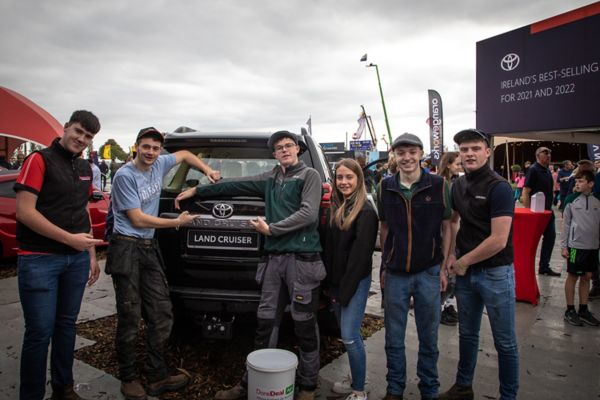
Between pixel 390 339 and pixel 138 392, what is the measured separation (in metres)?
1.80

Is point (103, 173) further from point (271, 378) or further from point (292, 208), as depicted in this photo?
point (271, 378)

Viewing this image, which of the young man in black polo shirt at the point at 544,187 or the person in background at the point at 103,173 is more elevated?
the person in background at the point at 103,173

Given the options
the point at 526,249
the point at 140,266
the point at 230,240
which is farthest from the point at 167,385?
the point at 526,249

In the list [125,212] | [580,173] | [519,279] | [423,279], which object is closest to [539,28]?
[580,173]

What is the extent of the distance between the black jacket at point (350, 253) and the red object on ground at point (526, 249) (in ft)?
10.3

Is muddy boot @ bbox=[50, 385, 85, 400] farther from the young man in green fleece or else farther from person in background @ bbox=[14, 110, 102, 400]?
the young man in green fleece

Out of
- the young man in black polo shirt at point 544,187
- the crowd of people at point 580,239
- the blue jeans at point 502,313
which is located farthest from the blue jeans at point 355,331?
the young man in black polo shirt at point 544,187

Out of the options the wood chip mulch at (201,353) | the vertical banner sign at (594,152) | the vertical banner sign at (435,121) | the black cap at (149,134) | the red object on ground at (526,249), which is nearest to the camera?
the black cap at (149,134)

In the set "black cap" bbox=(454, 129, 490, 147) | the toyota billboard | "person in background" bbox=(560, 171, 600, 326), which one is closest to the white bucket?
"black cap" bbox=(454, 129, 490, 147)

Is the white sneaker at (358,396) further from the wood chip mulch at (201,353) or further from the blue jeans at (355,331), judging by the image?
the wood chip mulch at (201,353)

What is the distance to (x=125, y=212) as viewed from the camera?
280 centimetres

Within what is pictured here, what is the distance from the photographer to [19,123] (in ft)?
74.6

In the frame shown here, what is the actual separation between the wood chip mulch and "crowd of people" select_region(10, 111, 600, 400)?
23cm

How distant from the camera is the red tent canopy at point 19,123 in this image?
22.0 m
